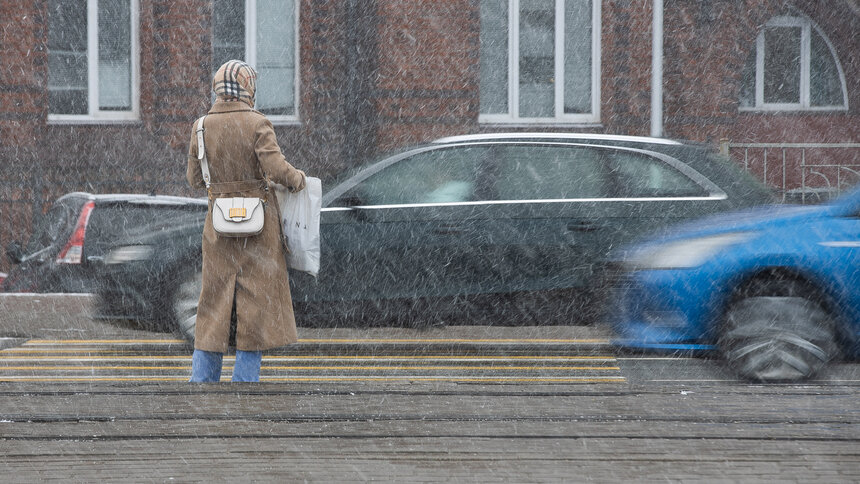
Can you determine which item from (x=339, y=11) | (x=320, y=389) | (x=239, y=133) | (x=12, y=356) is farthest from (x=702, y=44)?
(x=320, y=389)

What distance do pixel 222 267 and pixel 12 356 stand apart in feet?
11.4

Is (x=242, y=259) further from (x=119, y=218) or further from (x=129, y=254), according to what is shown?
(x=119, y=218)

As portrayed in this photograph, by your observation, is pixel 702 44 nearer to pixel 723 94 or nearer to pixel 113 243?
pixel 723 94

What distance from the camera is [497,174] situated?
333 inches

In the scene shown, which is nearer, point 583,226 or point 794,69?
point 583,226

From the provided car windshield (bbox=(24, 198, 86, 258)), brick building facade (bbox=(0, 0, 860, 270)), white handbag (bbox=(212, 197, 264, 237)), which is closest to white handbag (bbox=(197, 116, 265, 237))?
white handbag (bbox=(212, 197, 264, 237))

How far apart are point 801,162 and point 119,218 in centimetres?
1121

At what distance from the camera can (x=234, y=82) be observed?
496cm

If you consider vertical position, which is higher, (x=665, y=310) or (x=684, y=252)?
(x=684, y=252)

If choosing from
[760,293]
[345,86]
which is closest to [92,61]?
[345,86]

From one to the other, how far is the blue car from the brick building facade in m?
9.84

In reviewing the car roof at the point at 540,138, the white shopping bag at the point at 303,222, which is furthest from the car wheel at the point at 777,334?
the white shopping bag at the point at 303,222

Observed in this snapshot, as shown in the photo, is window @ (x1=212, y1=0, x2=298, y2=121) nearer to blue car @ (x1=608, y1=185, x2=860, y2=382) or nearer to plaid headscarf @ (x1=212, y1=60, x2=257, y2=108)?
blue car @ (x1=608, y1=185, x2=860, y2=382)

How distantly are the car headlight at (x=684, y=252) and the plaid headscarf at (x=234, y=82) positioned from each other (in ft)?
9.38
